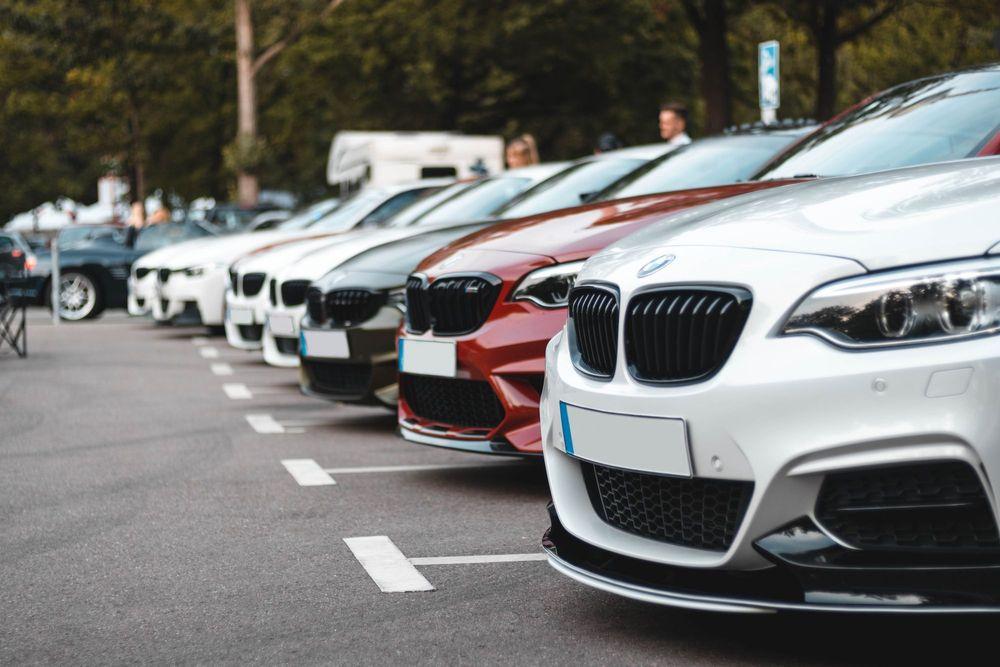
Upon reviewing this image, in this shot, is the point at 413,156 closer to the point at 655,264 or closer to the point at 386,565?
the point at 386,565

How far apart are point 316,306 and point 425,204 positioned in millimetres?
3492

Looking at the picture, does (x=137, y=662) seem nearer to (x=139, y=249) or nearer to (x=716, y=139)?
(x=716, y=139)

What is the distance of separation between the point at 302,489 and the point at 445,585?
2071mm

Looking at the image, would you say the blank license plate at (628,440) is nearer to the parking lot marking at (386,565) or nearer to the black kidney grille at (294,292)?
the parking lot marking at (386,565)

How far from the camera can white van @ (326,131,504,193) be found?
84.2 feet

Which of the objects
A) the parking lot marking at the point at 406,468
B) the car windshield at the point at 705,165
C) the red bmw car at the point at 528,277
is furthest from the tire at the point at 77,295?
the red bmw car at the point at 528,277

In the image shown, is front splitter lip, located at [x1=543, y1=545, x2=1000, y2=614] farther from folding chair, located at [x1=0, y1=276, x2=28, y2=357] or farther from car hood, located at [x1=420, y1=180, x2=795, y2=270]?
folding chair, located at [x1=0, y1=276, x2=28, y2=357]

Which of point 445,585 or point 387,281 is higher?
point 387,281

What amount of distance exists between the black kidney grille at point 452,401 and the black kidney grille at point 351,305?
114 centimetres

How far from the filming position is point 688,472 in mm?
3547

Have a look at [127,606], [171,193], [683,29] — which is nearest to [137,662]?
[127,606]

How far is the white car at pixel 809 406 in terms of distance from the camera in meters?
3.16

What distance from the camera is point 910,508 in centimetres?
323

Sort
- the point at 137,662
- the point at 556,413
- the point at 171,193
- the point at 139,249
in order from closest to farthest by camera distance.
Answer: the point at 137,662, the point at 556,413, the point at 139,249, the point at 171,193
